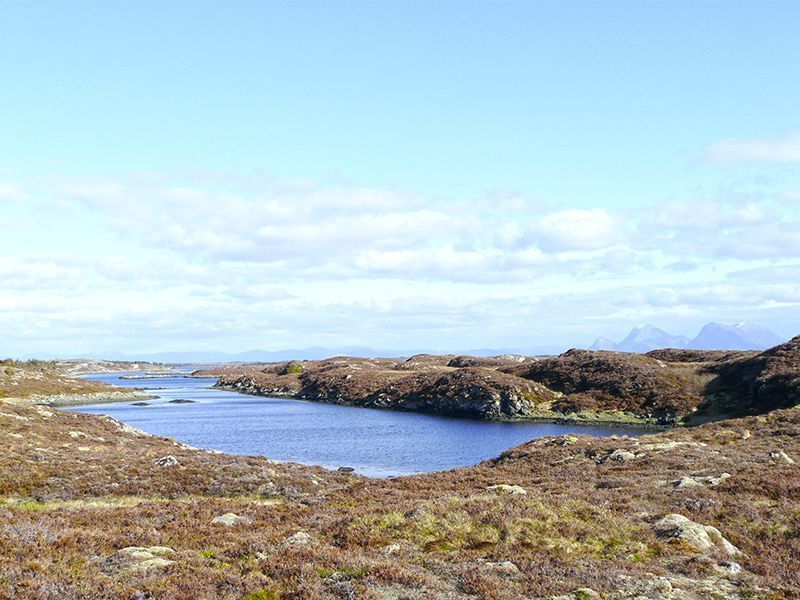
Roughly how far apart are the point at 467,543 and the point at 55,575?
10.7m

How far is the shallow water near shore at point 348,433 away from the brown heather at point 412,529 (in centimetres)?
1981

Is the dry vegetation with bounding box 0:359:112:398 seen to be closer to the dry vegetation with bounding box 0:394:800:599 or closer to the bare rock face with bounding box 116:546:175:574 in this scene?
the dry vegetation with bounding box 0:394:800:599

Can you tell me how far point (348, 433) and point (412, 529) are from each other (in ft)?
206

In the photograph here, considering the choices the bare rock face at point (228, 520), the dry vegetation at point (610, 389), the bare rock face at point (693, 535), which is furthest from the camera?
the dry vegetation at point (610, 389)

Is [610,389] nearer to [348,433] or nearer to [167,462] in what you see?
[348,433]

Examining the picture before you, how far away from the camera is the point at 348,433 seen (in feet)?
262

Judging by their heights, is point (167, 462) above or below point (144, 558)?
below

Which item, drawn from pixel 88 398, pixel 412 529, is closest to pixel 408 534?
pixel 412 529

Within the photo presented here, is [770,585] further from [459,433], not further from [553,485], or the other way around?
[459,433]

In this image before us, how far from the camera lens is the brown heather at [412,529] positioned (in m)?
13.2

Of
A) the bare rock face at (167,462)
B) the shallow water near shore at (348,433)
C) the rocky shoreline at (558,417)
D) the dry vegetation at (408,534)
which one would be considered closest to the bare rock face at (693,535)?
the dry vegetation at (408,534)

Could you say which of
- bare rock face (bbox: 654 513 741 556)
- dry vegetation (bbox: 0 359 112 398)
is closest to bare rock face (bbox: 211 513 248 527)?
bare rock face (bbox: 654 513 741 556)

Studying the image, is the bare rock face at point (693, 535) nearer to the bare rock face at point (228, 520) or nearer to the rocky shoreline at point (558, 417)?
the bare rock face at point (228, 520)

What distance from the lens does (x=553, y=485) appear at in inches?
1143
